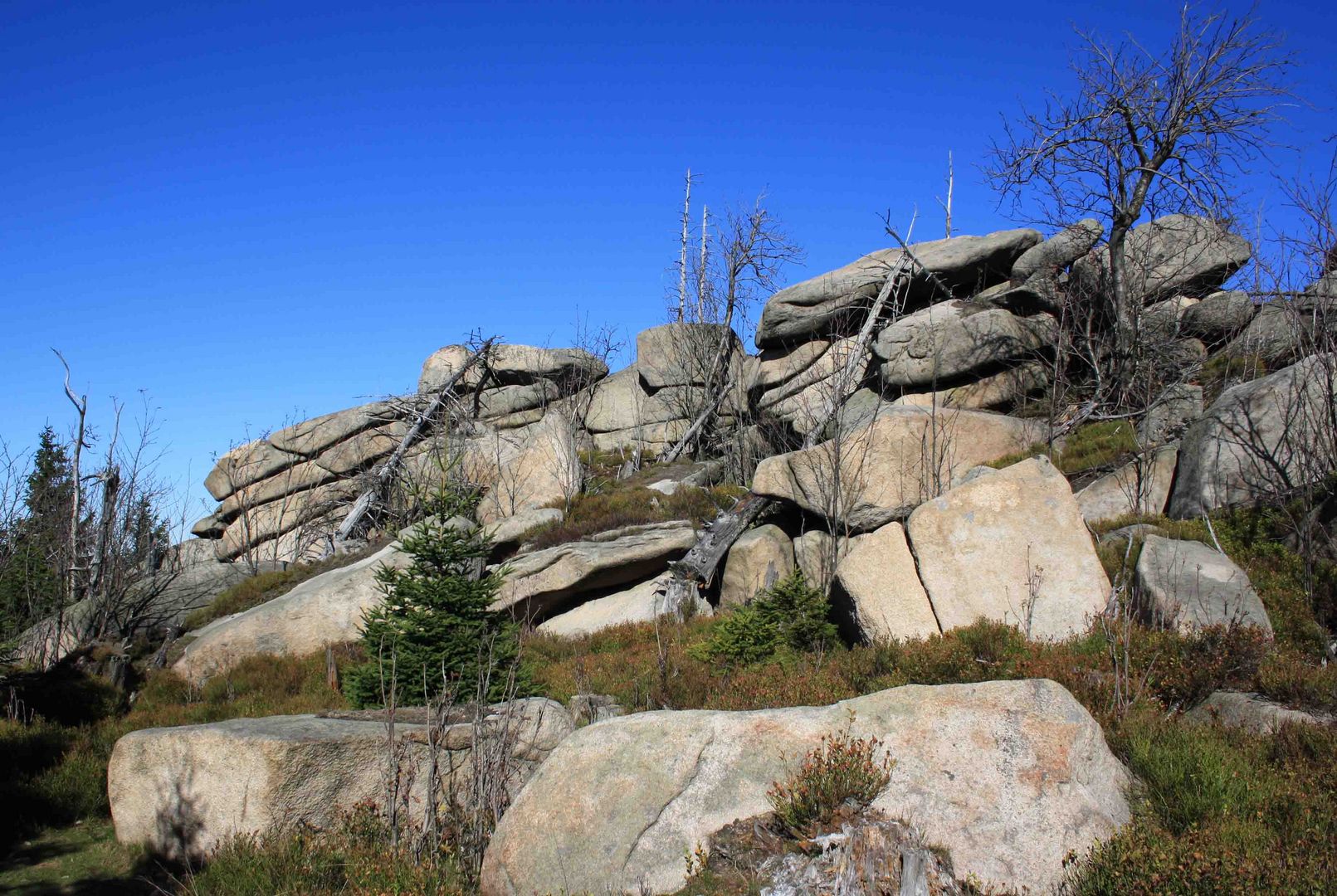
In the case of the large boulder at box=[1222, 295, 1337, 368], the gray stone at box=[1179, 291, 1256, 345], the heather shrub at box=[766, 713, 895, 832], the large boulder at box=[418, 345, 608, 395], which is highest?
the large boulder at box=[418, 345, 608, 395]

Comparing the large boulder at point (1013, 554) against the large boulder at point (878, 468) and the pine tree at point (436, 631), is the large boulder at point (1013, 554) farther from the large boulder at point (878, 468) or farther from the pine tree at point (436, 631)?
the pine tree at point (436, 631)

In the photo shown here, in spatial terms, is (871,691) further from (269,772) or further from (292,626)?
(292,626)

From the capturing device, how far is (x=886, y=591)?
12.1 m

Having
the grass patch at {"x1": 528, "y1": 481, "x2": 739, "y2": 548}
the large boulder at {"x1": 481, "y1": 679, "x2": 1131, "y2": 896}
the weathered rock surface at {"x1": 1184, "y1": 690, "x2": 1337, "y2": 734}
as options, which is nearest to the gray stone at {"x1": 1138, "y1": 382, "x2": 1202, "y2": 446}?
the grass patch at {"x1": 528, "y1": 481, "x2": 739, "y2": 548}

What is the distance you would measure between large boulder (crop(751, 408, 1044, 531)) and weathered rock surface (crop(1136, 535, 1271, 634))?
4261 millimetres

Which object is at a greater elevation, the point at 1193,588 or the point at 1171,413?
the point at 1171,413

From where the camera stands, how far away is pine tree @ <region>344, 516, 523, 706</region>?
9859mm

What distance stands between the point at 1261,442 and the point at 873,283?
1339 cm

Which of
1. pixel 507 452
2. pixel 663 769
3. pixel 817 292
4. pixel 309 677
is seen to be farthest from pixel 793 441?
pixel 663 769

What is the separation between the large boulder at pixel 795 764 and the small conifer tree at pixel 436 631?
301 centimetres

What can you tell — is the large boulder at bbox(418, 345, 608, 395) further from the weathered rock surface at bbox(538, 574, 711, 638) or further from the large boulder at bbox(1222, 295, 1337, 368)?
the large boulder at bbox(1222, 295, 1337, 368)

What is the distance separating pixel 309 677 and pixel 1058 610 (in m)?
11.1

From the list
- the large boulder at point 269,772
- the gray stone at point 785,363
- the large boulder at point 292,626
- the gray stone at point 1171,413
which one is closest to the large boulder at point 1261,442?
the gray stone at point 1171,413

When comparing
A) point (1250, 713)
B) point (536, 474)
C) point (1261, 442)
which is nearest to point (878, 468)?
point (1261, 442)
